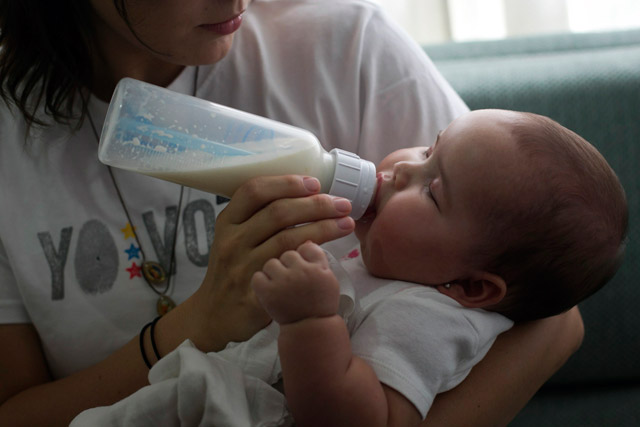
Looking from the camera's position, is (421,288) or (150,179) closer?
(421,288)

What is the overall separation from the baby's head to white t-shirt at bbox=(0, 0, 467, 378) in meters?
0.20

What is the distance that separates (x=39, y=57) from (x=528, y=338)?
0.97 meters

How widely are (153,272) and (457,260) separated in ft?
1.77

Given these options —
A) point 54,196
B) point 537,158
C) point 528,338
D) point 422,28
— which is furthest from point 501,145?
point 422,28

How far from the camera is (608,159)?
5.16 ft

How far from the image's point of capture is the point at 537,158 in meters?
0.95

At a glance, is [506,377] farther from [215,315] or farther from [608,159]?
[608,159]

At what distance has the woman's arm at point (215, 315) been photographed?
0.90 meters

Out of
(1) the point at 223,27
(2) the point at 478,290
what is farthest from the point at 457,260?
(1) the point at 223,27

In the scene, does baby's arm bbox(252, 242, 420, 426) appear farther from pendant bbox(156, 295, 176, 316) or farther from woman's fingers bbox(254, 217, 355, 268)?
pendant bbox(156, 295, 176, 316)

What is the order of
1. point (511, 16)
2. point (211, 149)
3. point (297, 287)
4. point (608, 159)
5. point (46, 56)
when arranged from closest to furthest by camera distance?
point (297, 287) → point (211, 149) → point (46, 56) → point (608, 159) → point (511, 16)

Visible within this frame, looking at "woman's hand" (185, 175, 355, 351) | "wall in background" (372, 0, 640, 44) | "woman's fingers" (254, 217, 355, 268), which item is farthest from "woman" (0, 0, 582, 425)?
"wall in background" (372, 0, 640, 44)

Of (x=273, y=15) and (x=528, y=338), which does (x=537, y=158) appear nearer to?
(x=528, y=338)

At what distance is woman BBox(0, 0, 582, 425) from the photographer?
1.13 metres
